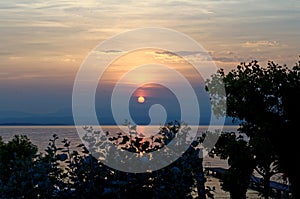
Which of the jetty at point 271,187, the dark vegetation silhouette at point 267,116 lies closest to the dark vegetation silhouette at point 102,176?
the jetty at point 271,187

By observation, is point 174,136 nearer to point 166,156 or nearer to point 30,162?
point 166,156

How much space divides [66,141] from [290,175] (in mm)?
26209

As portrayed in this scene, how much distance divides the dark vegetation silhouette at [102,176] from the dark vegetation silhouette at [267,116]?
24470mm

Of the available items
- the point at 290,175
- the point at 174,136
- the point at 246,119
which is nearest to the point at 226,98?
the point at 246,119

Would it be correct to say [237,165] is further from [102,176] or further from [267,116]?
[102,176]

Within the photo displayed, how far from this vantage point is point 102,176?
967 centimetres

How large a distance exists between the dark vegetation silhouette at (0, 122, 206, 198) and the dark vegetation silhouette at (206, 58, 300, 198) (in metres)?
24.5

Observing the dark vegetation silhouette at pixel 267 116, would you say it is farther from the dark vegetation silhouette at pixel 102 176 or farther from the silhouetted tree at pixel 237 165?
the dark vegetation silhouette at pixel 102 176

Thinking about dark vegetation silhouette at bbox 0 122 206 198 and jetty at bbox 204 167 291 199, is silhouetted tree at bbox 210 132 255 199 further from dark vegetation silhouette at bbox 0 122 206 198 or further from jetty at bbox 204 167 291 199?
dark vegetation silhouette at bbox 0 122 206 198

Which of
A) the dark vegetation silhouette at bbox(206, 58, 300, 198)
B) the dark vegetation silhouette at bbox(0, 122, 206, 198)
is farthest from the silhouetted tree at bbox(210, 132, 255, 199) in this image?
the dark vegetation silhouette at bbox(0, 122, 206, 198)

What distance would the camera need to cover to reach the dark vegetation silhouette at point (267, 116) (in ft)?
112

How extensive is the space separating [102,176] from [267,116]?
1028 inches

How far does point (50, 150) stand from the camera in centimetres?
1020

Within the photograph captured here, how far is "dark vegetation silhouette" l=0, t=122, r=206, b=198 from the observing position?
369 inches
